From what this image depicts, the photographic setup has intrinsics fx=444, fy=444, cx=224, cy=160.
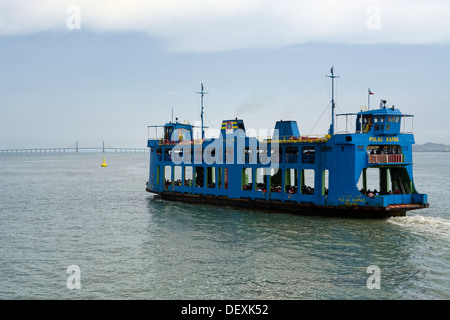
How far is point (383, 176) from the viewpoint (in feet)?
123

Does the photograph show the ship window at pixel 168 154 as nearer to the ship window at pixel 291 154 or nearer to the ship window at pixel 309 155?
the ship window at pixel 291 154

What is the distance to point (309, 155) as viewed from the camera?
36.0m

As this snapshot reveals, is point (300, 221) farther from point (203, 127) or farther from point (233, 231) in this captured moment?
point (203, 127)

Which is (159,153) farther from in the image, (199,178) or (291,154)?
(291,154)

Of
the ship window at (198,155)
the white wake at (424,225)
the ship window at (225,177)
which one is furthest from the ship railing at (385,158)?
the ship window at (198,155)

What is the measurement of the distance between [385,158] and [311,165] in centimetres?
570

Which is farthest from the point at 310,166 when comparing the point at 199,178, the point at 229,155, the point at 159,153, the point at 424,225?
the point at 159,153

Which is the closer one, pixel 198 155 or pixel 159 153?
pixel 198 155

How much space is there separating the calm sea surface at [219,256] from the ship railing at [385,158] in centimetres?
445

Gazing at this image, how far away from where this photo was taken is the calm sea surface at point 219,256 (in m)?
19.6

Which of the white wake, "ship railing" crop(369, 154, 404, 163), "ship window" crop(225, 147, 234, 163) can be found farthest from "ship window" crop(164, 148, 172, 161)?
the white wake

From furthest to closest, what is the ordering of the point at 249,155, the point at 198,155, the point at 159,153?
the point at 159,153, the point at 198,155, the point at 249,155

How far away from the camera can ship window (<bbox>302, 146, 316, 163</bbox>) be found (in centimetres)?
3583

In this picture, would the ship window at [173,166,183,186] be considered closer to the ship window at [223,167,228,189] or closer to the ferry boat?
the ferry boat
